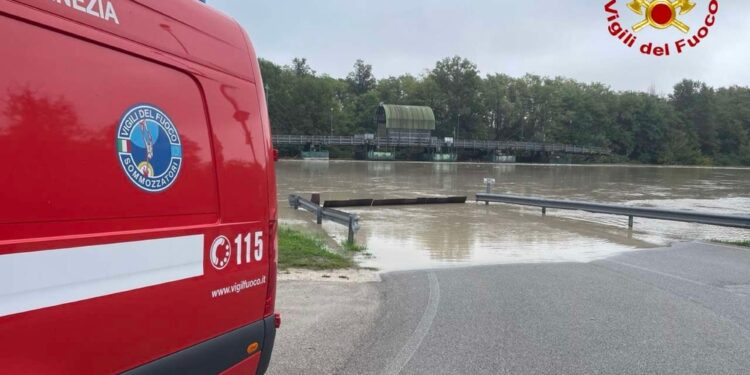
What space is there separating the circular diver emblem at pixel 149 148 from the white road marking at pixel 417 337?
8.47 feet

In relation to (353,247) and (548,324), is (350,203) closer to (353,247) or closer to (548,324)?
(353,247)

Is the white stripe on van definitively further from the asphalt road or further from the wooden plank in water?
the wooden plank in water

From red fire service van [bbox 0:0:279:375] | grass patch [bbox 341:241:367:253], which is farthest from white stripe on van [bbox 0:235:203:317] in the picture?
grass patch [bbox 341:241:367:253]

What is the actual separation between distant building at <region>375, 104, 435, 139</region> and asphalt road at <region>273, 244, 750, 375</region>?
79.6 m

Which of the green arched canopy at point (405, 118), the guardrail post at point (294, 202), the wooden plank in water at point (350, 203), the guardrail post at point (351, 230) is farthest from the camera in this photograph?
the green arched canopy at point (405, 118)

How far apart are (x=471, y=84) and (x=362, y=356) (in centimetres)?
10677

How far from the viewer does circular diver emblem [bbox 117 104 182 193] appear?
91.2 inches

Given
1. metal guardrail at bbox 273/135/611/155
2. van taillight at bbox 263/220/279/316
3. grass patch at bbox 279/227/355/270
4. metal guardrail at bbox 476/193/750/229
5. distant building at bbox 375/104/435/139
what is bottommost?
grass patch at bbox 279/227/355/270

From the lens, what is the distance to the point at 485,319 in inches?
226

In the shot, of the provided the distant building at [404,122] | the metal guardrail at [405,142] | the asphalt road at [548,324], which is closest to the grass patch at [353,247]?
the asphalt road at [548,324]

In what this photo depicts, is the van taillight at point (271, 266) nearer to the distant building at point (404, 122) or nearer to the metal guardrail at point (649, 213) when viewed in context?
the metal guardrail at point (649, 213)

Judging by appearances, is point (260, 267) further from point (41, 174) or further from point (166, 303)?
point (41, 174)

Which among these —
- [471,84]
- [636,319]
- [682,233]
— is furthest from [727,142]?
[636,319]

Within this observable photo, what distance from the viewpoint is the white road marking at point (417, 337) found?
175 inches
